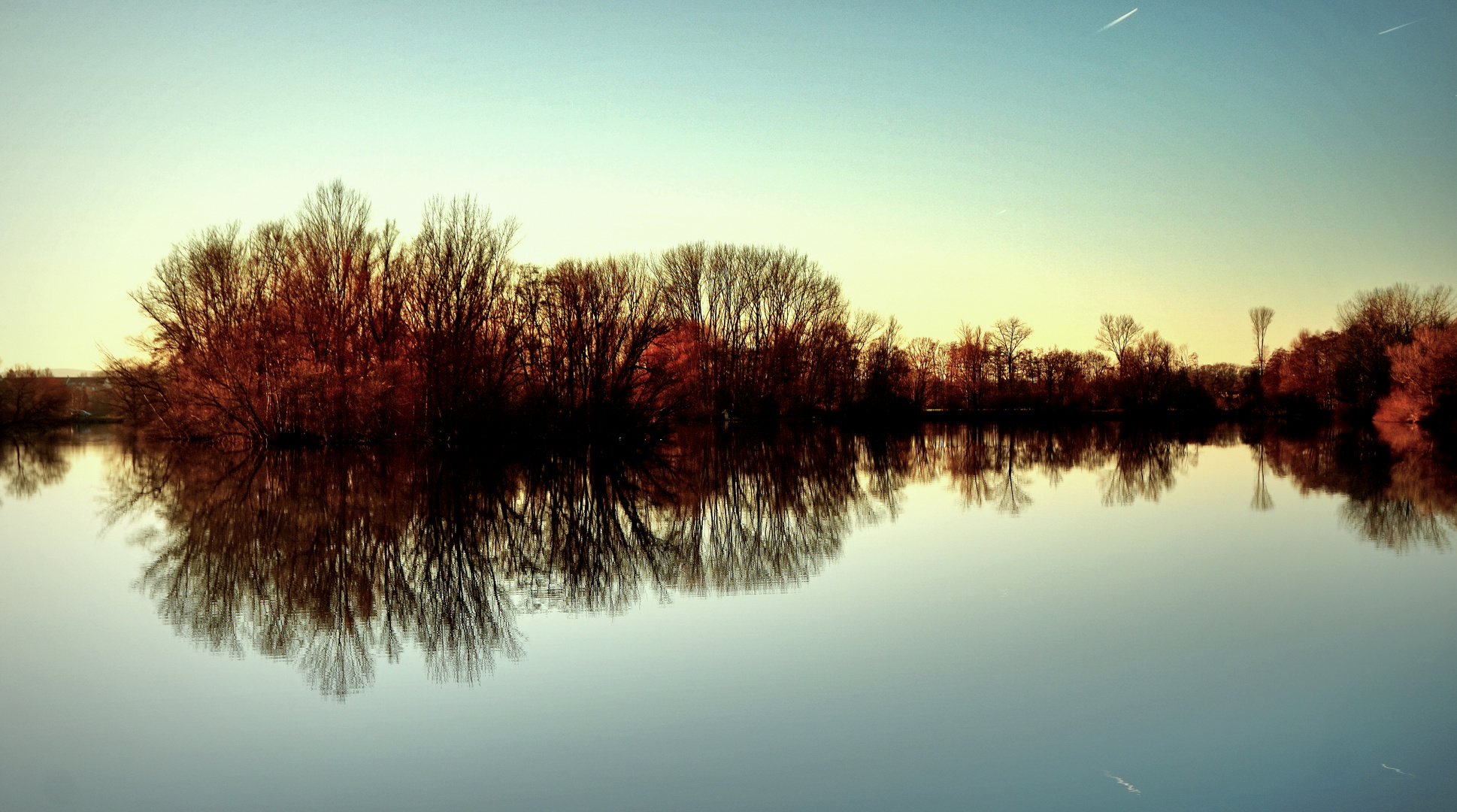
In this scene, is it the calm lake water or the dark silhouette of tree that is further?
the dark silhouette of tree

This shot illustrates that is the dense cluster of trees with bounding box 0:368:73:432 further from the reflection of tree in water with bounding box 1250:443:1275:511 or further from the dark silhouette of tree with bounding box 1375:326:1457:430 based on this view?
the dark silhouette of tree with bounding box 1375:326:1457:430

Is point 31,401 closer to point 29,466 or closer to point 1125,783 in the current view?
point 29,466

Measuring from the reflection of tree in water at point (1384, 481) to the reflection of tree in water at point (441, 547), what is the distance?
7.13 m

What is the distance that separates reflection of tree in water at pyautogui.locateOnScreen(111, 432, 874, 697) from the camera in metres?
6.99

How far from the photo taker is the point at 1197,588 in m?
8.59

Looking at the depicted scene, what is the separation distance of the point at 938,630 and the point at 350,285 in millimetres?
28587

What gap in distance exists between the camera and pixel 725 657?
20.7ft

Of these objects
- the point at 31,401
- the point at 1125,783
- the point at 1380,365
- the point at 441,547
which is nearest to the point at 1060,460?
the point at 441,547

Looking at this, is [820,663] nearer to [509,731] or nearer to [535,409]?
[509,731]

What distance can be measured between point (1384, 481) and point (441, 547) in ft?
60.7

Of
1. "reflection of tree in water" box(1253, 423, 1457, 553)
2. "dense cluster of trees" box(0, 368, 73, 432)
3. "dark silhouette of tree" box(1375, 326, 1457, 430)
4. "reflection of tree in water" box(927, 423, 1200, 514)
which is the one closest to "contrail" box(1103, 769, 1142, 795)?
"reflection of tree in water" box(1253, 423, 1457, 553)

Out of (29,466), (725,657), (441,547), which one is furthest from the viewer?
(29,466)

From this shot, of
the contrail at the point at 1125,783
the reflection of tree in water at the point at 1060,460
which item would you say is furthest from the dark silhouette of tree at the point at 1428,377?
the contrail at the point at 1125,783

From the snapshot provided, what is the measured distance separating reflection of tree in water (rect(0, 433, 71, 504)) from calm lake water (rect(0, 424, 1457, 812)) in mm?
6555
